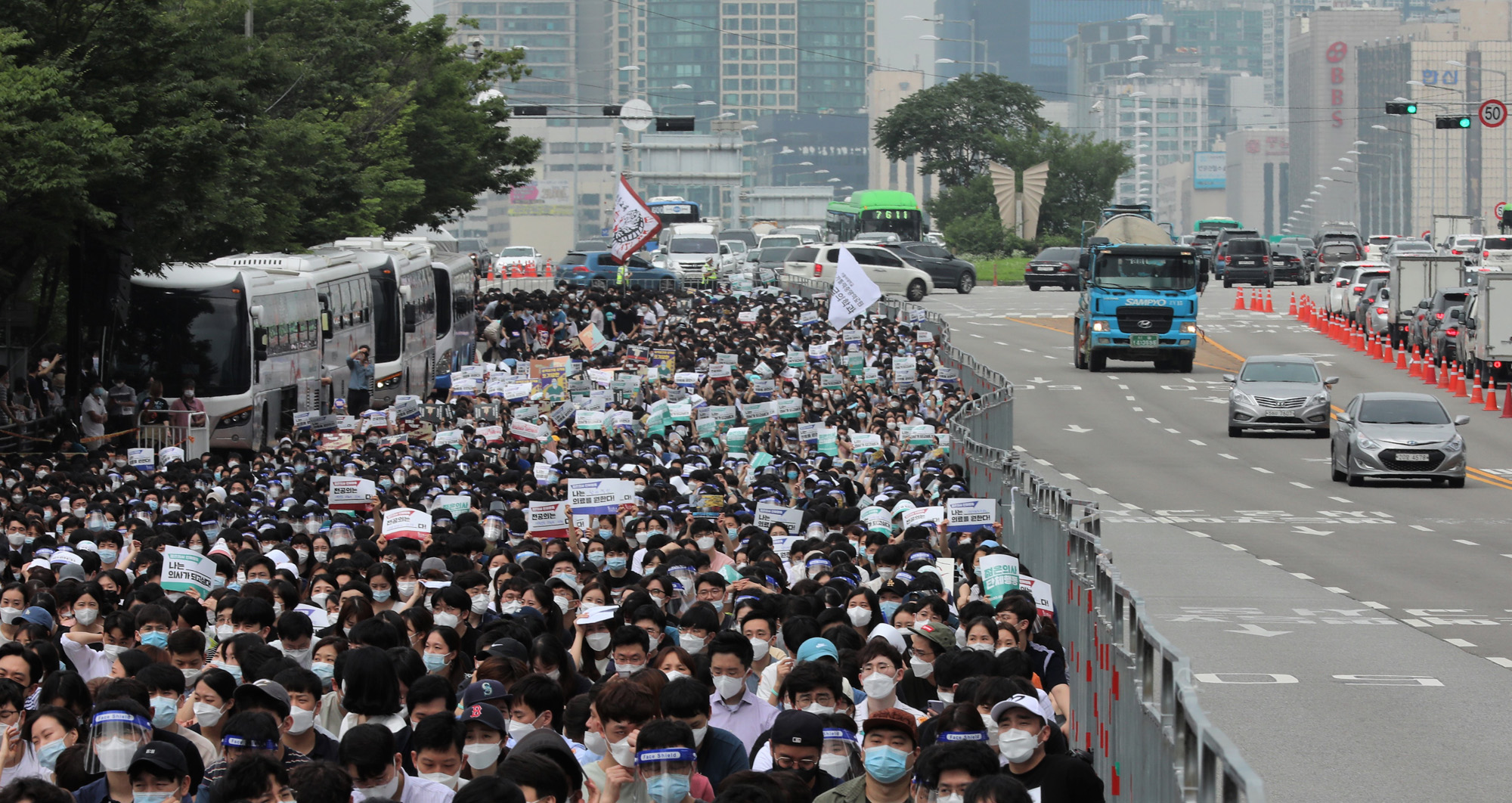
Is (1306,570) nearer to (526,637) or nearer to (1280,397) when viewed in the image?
(526,637)

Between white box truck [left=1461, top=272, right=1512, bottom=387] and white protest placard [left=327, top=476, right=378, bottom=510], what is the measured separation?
2847 centimetres

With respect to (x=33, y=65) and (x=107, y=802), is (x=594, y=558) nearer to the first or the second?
(x=107, y=802)

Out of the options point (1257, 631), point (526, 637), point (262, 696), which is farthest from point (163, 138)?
point (262, 696)

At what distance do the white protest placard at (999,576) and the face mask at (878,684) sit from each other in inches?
135

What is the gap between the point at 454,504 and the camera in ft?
57.0

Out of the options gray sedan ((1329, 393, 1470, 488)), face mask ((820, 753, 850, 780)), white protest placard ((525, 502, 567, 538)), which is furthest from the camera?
gray sedan ((1329, 393, 1470, 488))

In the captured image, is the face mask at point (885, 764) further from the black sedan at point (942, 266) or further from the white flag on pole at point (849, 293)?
the black sedan at point (942, 266)

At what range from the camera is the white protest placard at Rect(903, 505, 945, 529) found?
15539 mm

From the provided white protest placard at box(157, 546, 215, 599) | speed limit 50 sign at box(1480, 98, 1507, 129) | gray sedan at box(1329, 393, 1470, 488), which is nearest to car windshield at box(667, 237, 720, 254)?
speed limit 50 sign at box(1480, 98, 1507, 129)

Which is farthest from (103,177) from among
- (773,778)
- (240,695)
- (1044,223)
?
(1044,223)

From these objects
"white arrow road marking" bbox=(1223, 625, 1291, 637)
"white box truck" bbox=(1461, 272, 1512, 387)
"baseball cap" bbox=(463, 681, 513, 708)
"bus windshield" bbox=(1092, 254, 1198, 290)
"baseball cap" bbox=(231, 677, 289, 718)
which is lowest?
"white arrow road marking" bbox=(1223, 625, 1291, 637)

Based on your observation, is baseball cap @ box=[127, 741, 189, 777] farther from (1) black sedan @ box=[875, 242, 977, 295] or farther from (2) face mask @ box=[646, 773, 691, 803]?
(1) black sedan @ box=[875, 242, 977, 295]

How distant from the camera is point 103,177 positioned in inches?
995

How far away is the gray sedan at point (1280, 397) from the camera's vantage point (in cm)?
3575
